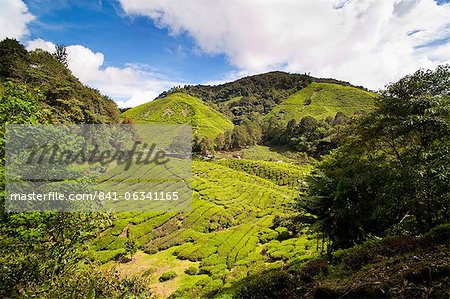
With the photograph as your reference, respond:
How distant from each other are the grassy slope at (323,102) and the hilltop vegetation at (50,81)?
110m

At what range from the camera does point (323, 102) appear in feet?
491

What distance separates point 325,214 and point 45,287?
1246 cm

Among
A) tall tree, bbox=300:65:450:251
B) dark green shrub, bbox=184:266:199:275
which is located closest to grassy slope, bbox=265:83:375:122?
dark green shrub, bbox=184:266:199:275

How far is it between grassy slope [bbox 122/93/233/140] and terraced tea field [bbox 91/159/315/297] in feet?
227

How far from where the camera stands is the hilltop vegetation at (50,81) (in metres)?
42.4

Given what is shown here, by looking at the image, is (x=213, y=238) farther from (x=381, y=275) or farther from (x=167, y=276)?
(x=381, y=275)

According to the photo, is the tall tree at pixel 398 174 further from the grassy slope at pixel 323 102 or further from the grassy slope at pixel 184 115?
the grassy slope at pixel 323 102

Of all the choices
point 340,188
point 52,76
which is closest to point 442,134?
point 340,188

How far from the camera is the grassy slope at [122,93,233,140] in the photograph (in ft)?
432

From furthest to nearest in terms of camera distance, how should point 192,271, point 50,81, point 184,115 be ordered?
point 184,115
point 50,81
point 192,271

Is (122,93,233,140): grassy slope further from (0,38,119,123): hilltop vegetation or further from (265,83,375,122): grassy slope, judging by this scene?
(0,38,119,123): hilltop vegetation

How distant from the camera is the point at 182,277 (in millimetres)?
29016

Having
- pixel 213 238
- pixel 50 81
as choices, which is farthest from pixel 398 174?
pixel 50 81

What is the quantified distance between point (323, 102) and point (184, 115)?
265 ft
